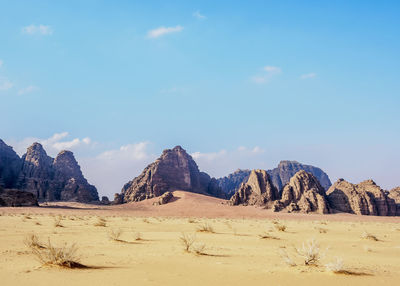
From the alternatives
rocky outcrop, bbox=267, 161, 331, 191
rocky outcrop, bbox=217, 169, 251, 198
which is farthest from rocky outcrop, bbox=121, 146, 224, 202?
rocky outcrop, bbox=267, 161, 331, 191

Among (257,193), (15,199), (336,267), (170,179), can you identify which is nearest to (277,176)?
(170,179)

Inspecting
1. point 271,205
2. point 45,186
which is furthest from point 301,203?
point 45,186

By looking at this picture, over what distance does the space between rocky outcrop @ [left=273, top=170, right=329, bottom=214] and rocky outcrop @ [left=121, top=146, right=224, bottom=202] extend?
1446 inches

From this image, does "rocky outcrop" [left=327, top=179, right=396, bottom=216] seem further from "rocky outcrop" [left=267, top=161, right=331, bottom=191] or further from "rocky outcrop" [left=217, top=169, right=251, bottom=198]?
"rocky outcrop" [left=267, top=161, right=331, bottom=191]

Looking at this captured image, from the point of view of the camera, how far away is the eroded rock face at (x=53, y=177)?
85.9m

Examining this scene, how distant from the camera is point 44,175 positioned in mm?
91312

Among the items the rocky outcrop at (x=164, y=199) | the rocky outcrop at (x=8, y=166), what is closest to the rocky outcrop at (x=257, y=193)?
the rocky outcrop at (x=164, y=199)

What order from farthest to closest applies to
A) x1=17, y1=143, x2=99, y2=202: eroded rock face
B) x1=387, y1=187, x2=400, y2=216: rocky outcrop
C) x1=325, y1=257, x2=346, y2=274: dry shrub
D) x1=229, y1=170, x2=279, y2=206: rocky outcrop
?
x1=17, y1=143, x2=99, y2=202: eroded rock face, x1=387, y1=187, x2=400, y2=216: rocky outcrop, x1=229, y1=170, x2=279, y2=206: rocky outcrop, x1=325, y1=257, x2=346, y2=274: dry shrub

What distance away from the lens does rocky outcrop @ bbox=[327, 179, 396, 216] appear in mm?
63688

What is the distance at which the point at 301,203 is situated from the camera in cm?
6322

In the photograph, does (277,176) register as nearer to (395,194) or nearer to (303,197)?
(395,194)

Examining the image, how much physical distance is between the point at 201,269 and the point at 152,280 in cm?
176

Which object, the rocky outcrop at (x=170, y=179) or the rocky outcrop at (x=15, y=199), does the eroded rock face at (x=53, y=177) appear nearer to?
the rocky outcrop at (x=170, y=179)

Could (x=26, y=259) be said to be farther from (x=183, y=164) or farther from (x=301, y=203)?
(x=183, y=164)
